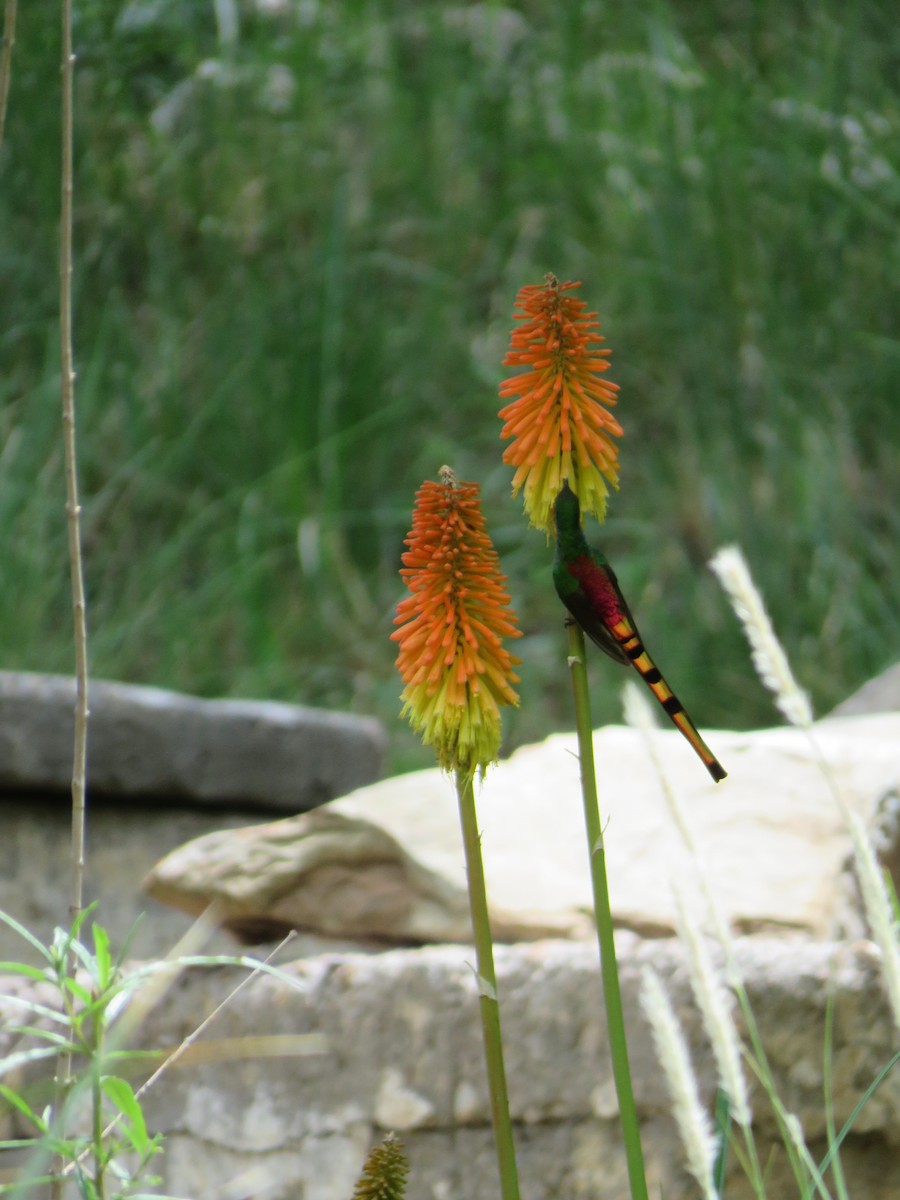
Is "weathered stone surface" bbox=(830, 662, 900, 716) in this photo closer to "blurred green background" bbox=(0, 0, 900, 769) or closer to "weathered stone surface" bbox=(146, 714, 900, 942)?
"weathered stone surface" bbox=(146, 714, 900, 942)

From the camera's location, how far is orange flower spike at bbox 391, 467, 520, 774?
24.4 inches

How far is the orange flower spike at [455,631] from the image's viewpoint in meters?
0.62

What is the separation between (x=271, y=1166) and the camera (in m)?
0.98

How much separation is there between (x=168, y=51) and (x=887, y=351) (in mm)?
2054

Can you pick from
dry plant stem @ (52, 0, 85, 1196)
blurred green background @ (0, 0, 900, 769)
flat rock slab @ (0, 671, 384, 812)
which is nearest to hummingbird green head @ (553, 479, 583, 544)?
dry plant stem @ (52, 0, 85, 1196)

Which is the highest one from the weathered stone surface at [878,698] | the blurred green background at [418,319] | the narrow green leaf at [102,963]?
the blurred green background at [418,319]

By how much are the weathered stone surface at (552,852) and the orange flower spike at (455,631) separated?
0.67 metres

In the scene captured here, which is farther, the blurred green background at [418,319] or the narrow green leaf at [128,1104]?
the blurred green background at [418,319]

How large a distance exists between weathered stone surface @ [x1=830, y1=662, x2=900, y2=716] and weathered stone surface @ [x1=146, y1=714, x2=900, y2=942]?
74cm

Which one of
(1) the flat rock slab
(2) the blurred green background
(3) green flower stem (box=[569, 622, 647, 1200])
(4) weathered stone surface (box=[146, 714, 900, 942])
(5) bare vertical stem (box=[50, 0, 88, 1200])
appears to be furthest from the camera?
(2) the blurred green background

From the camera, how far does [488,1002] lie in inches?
23.5

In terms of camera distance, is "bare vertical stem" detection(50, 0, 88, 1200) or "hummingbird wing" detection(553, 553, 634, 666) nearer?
"hummingbird wing" detection(553, 553, 634, 666)

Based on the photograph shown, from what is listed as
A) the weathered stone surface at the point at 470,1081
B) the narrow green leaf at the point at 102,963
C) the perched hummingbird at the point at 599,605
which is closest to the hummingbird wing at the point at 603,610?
the perched hummingbird at the point at 599,605

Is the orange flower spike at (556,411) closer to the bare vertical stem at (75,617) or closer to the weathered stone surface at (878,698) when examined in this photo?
the bare vertical stem at (75,617)
